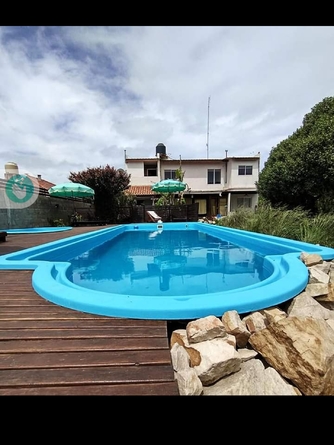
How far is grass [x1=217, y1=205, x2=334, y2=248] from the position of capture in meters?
6.18

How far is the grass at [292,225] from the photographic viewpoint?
6180mm

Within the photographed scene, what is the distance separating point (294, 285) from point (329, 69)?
8.28 ft

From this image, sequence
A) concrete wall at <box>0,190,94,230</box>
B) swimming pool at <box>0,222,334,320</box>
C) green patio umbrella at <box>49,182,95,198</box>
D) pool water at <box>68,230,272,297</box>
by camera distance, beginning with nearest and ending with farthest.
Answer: swimming pool at <box>0,222,334,320</box> < pool water at <box>68,230,272,297</box> < concrete wall at <box>0,190,94,230</box> < green patio umbrella at <box>49,182,95,198</box>

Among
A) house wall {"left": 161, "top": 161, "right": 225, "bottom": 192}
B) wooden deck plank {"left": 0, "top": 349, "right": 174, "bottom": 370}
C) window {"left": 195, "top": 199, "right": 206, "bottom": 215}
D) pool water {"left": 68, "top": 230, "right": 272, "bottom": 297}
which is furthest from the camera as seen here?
window {"left": 195, "top": 199, "right": 206, "bottom": 215}

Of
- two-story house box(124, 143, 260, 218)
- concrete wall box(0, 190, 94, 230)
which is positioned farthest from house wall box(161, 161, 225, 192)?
concrete wall box(0, 190, 94, 230)

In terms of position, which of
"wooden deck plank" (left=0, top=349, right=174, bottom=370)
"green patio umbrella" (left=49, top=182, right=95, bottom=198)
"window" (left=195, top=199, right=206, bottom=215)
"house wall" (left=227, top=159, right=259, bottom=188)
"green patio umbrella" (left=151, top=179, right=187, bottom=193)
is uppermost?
"house wall" (left=227, top=159, right=259, bottom=188)

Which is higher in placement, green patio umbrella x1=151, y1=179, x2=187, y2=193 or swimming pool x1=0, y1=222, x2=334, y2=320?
green patio umbrella x1=151, y1=179, x2=187, y2=193

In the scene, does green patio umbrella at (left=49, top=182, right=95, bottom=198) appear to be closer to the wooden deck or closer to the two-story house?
the two-story house

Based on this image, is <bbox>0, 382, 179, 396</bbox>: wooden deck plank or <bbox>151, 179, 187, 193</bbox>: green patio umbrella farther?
<bbox>151, 179, 187, 193</bbox>: green patio umbrella

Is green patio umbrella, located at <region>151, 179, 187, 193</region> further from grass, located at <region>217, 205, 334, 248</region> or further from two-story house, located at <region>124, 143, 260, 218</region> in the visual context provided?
two-story house, located at <region>124, 143, 260, 218</region>

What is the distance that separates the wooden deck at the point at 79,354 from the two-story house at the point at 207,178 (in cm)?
1801

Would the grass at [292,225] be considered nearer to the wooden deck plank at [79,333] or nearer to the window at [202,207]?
the wooden deck plank at [79,333]
